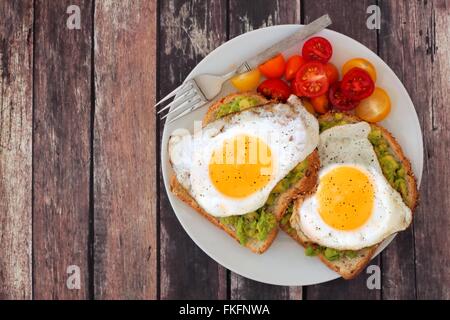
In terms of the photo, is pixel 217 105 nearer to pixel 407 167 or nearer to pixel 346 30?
pixel 346 30

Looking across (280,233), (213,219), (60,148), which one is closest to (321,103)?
(280,233)

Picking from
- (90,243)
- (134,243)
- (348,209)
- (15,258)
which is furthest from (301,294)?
(15,258)

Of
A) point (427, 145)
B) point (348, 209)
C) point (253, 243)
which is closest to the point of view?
point (348, 209)

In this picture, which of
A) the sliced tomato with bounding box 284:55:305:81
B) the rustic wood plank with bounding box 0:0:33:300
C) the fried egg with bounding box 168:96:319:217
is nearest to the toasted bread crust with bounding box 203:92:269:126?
the fried egg with bounding box 168:96:319:217

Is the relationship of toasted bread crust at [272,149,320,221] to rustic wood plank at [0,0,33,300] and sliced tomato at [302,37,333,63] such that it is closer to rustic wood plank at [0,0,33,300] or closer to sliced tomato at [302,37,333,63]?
sliced tomato at [302,37,333,63]
